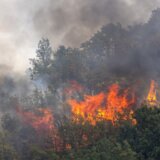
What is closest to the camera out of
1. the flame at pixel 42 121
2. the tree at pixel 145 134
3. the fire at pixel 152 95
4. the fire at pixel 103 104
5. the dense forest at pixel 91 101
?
the tree at pixel 145 134

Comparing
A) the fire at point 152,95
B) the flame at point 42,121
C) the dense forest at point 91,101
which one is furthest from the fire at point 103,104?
the flame at point 42,121

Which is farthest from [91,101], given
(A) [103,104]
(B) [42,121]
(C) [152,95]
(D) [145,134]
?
(D) [145,134]

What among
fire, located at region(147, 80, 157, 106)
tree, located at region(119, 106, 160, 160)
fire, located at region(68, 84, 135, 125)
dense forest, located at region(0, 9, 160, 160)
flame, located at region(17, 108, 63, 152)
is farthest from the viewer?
fire, located at region(147, 80, 157, 106)

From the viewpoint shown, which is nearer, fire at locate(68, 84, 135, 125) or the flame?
the flame

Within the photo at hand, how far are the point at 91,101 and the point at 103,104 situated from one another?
2.89 meters

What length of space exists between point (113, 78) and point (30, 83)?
23.3 metres

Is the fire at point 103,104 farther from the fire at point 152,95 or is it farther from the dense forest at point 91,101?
the fire at point 152,95

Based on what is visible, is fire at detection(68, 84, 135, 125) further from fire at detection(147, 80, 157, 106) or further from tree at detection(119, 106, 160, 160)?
tree at detection(119, 106, 160, 160)

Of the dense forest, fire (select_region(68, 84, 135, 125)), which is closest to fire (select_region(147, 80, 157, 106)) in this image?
the dense forest

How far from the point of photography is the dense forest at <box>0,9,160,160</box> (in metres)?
56.4

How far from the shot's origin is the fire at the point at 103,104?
78062 millimetres

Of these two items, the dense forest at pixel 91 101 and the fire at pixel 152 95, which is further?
the fire at pixel 152 95

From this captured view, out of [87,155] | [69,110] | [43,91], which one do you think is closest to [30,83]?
[43,91]

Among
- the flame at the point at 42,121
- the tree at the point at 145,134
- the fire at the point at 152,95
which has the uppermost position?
the fire at the point at 152,95
